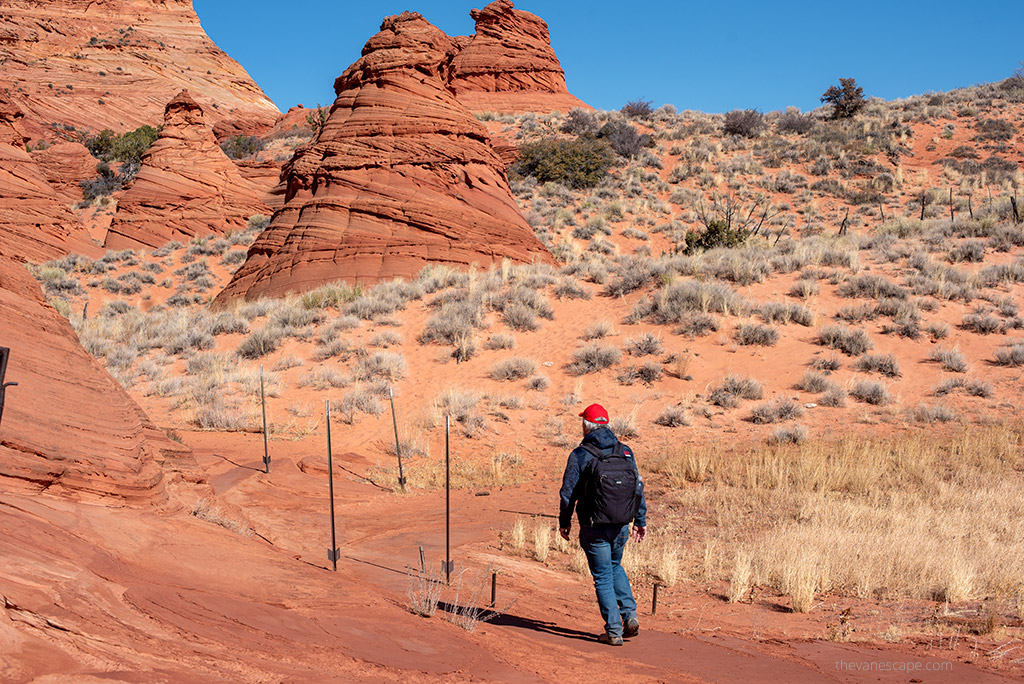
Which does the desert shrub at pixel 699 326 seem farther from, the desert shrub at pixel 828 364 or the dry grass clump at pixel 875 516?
Result: the dry grass clump at pixel 875 516

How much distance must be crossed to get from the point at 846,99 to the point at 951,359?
120 feet

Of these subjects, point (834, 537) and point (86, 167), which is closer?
point (834, 537)

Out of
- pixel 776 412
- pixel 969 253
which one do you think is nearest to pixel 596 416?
pixel 776 412

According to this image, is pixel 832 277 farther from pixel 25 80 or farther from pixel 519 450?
pixel 25 80

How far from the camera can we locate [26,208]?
92.1 ft

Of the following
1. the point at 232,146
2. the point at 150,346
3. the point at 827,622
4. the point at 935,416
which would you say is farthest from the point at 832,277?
the point at 232,146

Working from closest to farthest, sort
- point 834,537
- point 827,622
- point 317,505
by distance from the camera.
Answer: point 827,622 < point 834,537 < point 317,505

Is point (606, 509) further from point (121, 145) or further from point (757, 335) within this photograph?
point (121, 145)

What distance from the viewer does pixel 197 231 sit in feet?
108

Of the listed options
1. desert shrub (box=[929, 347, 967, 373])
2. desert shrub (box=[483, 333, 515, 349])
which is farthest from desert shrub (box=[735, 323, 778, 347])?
desert shrub (box=[483, 333, 515, 349])

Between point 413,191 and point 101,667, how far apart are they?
18678 mm

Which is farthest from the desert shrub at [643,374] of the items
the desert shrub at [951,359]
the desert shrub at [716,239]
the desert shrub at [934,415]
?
the desert shrub at [716,239]

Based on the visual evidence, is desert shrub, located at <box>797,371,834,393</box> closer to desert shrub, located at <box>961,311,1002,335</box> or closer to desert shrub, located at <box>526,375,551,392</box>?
desert shrub, located at <box>961,311,1002,335</box>

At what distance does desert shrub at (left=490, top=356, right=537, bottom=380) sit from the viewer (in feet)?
47.0
